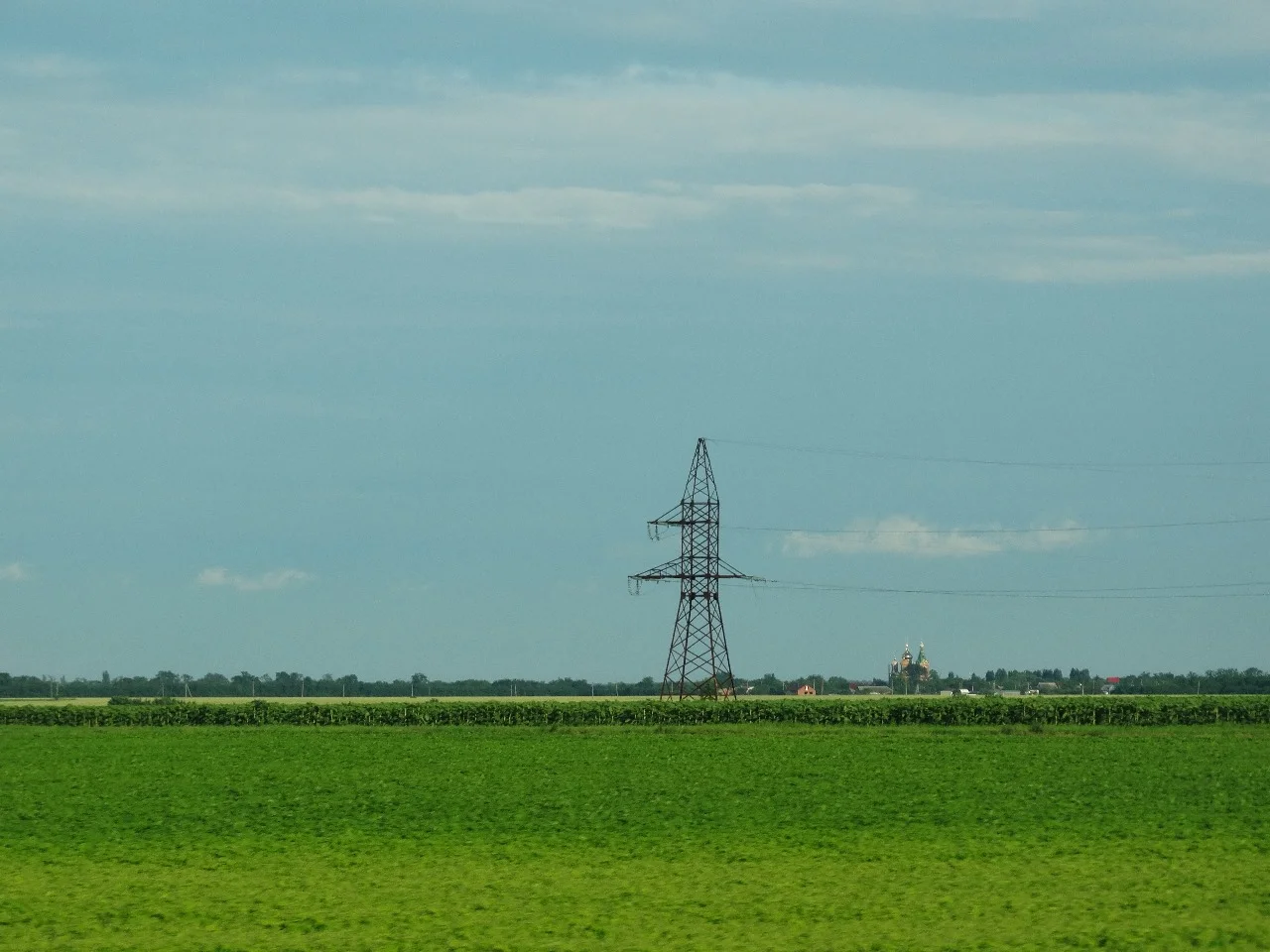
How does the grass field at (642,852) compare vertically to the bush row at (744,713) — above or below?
below

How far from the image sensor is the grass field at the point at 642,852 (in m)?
21.3

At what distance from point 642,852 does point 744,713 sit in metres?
51.6

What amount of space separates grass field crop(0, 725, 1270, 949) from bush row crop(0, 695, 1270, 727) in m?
27.4

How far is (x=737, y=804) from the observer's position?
36094 mm

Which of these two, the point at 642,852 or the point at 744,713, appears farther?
the point at 744,713

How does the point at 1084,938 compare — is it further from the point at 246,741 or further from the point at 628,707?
the point at 628,707

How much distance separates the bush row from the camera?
3157 inches

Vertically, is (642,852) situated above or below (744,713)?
below

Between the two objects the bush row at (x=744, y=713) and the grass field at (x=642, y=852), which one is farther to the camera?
the bush row at (x=744, y=713)

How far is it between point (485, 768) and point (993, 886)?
25714mm

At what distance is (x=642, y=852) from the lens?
1128 inches

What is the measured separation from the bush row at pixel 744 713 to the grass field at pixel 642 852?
1079 inches

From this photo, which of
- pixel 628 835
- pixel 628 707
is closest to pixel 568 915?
pixel 628 835

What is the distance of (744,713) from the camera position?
7962 cm
